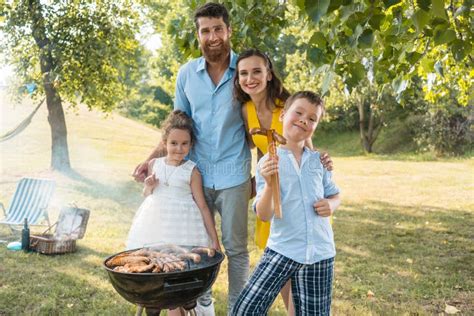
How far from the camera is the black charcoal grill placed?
81.7 inches

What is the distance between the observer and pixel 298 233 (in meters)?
2.31

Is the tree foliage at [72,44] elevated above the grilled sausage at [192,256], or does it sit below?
above

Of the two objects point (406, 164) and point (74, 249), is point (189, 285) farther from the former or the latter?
point (406, 164)

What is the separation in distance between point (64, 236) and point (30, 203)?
3.94 feet

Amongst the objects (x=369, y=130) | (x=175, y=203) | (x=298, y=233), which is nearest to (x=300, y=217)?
(x=298, y=233)

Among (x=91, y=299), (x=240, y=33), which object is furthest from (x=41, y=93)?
(x=240, y=33)

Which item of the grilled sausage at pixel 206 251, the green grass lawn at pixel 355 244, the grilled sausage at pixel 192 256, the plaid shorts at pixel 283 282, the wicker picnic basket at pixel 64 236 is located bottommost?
the green grass lawn at pixel 355 244

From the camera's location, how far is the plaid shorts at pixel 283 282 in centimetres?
229

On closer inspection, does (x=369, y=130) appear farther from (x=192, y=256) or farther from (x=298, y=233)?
(x=192, y=256)

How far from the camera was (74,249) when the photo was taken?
5.89m

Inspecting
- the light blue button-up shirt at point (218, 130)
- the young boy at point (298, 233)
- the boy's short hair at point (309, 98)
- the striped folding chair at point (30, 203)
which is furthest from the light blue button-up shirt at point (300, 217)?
the striped folding chair at point (30, 203)

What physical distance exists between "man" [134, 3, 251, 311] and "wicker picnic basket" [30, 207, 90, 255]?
10.8 feet

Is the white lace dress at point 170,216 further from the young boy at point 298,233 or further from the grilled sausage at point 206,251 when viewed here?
the young boy at point 298,233

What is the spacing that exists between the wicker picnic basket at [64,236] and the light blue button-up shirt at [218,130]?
3.40 m
